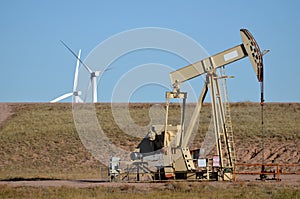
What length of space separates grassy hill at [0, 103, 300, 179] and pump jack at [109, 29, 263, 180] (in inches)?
443

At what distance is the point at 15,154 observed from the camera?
1956 inches

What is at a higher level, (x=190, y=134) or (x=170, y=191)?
(x=190, y=134)

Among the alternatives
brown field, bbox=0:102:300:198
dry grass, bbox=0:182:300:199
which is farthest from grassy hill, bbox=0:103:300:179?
dry grass, bbox=0:182:300:199

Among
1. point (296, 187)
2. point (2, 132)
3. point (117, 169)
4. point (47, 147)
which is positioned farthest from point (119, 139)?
point (296, 187)

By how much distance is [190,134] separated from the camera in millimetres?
27969

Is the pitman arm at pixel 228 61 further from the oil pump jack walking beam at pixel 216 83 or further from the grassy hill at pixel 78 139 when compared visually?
the grassy hill at pixel 78 139

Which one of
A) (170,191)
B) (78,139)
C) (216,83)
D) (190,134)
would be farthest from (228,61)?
(78,139)

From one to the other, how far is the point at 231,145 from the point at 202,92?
7.92 feet

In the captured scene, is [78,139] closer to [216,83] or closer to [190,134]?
[190,134]

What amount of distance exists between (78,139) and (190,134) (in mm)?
25769

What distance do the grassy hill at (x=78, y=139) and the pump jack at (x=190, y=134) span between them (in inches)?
443

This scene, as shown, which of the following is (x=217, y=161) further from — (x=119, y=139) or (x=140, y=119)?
(x=140, y=119)

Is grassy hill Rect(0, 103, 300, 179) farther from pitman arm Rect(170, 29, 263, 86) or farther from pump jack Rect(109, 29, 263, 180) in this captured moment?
pitman arm Rect(170, 29, 263, 86)

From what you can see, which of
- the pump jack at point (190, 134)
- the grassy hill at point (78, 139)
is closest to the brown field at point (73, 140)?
the grassy hill at point (78, 139)
